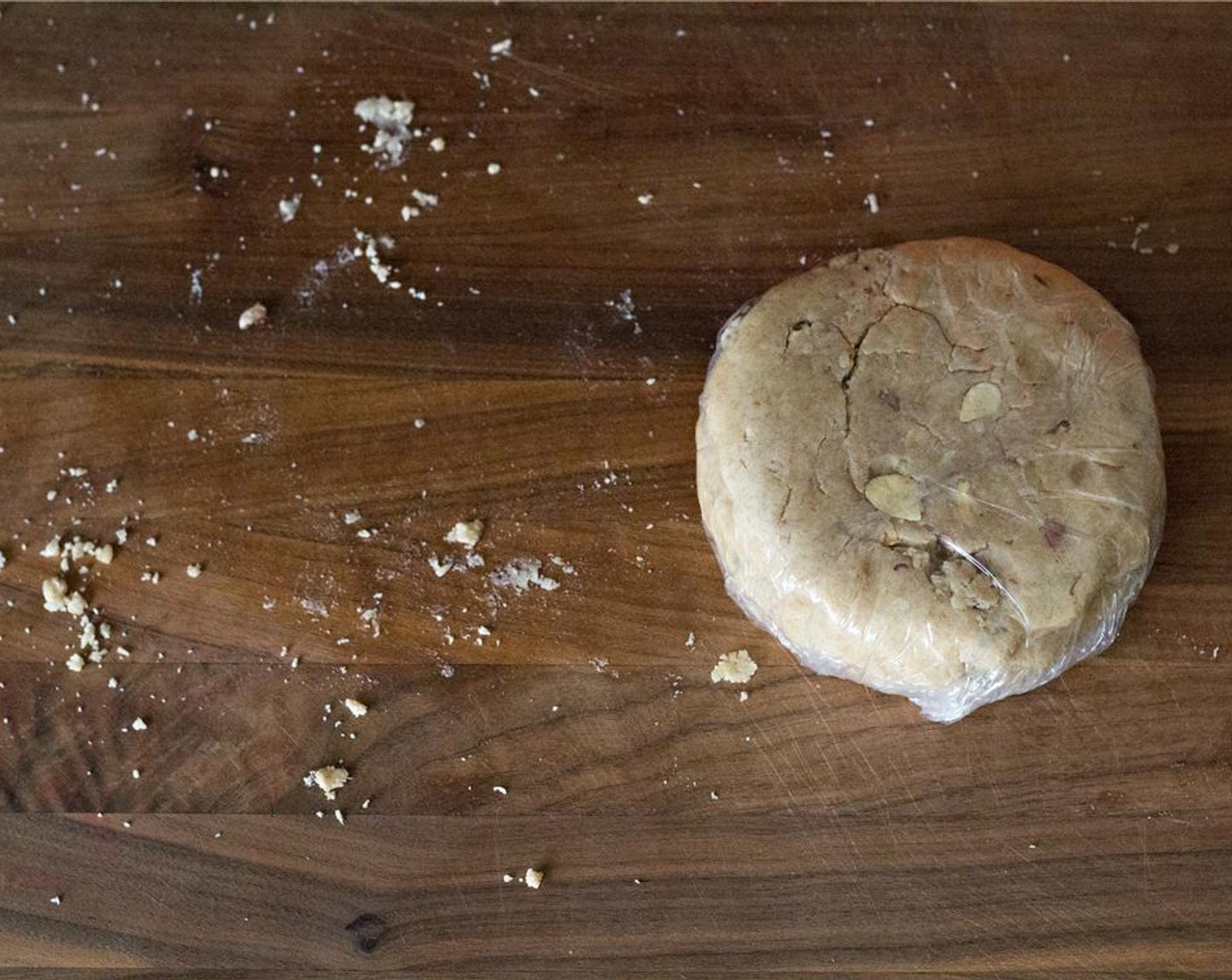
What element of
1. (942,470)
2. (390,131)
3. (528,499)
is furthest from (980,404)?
(390,131)

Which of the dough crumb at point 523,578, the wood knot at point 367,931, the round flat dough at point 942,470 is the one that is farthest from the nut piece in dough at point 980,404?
the wood knot at point 367,931

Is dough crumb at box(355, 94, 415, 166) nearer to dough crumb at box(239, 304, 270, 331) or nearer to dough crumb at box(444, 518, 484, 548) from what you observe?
dough crumb at box(239, 304, 270, 331)

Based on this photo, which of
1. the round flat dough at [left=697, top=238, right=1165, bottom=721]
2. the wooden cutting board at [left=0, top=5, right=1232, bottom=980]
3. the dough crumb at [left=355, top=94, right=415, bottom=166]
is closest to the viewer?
the round flat dough at [left=697, top=238, right=1165, bottom=721]

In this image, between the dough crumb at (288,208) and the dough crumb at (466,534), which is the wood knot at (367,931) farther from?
the dough crumb at (288,208)

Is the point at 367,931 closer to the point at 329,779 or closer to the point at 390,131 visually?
the point at 329,779

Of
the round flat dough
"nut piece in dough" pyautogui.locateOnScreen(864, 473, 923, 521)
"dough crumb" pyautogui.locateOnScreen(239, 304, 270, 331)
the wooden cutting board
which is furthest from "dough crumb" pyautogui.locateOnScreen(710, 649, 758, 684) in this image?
"dough crumb" pyautogui.locateOnScreen(239, 304, 270, 331)

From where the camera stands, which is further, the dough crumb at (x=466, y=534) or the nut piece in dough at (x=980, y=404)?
the dough crumb at (x=466, y=534)
